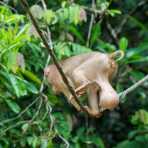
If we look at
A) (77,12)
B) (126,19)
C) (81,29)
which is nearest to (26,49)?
(77,12)

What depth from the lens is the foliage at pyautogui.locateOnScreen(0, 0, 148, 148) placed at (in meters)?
2.68

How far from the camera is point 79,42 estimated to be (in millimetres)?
3377

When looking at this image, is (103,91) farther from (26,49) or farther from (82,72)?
(26,49)

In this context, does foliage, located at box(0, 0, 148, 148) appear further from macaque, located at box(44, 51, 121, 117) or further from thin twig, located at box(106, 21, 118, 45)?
macaque, located at box(44, 51, 121, 117)

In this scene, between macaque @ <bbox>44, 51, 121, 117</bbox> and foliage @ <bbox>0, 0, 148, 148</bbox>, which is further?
foliage @ <bbox>0, 0, 148, 148</bbox>

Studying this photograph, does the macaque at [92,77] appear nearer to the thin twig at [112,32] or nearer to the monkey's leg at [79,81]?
the monkey's leg at [79,81]

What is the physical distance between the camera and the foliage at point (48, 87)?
268 centimetres

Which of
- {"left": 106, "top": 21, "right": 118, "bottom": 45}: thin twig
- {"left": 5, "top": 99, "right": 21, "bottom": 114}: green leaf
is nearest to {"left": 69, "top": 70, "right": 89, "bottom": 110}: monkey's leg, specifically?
{"left": 5, "top": 99, "right": 21, "bottom": 114}: green leaf

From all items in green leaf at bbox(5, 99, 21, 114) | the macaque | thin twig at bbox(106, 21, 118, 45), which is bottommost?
thin twig at bbox(106, 21, 118, 45)

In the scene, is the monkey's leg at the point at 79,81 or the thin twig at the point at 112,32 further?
the thin twig at the point at 112,32

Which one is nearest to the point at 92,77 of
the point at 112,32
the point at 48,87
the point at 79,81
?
the point at 79,81

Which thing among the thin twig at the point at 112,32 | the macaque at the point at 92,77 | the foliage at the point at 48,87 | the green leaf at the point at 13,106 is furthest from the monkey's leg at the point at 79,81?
the thin twig at the point at 112,32

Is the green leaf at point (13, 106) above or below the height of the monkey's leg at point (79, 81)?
below

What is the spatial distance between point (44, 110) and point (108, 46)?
0.67m
